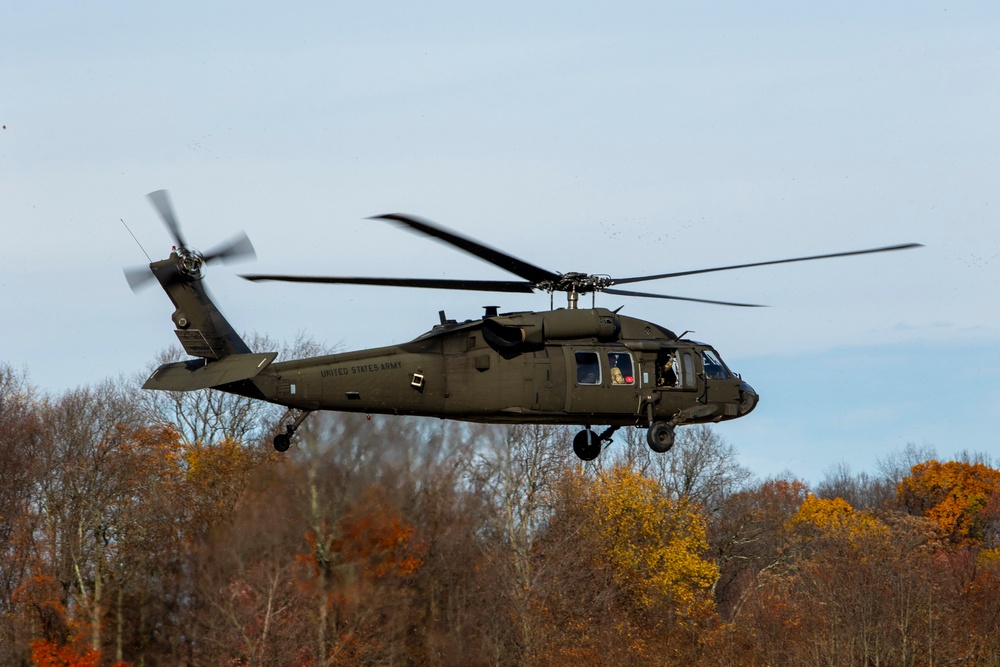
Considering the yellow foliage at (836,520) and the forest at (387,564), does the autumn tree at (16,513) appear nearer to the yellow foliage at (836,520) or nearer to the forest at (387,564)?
the forest at (387,564)

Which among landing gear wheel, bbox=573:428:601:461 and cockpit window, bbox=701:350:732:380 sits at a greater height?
cockpit window, bbox=701:350:732:380

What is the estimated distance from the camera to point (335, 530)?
57.2m

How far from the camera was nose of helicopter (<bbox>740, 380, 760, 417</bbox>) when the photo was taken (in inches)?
1113

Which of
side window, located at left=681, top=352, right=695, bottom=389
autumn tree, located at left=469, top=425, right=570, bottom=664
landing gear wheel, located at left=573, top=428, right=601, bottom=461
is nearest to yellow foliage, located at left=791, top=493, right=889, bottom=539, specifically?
autumn tree, located at left=469, top=425, right=570, bottom=664

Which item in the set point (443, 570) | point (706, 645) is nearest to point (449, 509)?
point (443, 570)

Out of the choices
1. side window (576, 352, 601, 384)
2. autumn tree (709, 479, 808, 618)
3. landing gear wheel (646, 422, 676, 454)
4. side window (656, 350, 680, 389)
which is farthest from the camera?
autumn tree (709, 479, 808, 618)

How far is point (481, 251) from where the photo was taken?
79.0 feet

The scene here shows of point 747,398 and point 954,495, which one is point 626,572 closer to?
point 747,398

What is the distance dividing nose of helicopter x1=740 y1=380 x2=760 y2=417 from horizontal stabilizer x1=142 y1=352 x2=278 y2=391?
10.1 metres

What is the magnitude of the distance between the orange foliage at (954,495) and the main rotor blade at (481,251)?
8766 centimetres

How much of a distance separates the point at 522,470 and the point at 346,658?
16688 millimetres

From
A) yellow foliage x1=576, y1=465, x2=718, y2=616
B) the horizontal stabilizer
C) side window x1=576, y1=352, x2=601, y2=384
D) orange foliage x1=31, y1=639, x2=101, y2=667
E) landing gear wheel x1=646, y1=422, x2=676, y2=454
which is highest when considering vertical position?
yellow foliage x1=576, y1=465, x2=718, y2=616

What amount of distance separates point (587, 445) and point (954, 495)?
308 ft

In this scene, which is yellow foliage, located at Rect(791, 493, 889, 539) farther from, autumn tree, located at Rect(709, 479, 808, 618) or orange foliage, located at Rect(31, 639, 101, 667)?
orange foliage, located at Rect(31, 639, 101, 667)
